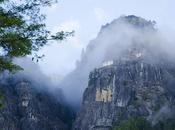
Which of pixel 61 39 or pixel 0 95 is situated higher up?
pixel 61 39

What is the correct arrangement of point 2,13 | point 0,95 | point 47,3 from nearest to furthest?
1. point 2,13
2. point 47,3
3. point 0,95

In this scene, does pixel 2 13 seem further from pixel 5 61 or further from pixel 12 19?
pixel 5 61

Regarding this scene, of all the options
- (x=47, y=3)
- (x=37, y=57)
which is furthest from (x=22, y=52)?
(x=47, y=3)

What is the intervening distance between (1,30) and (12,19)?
0.73m

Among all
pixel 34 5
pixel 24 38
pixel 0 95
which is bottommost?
pixel 0 95

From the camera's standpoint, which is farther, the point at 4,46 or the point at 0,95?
the point at 0,95

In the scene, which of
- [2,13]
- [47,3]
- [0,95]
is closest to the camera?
[2,13]

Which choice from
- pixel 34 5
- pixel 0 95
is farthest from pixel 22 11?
pixel 0 95

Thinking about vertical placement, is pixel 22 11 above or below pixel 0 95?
above

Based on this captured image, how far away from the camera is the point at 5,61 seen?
89.2 feet

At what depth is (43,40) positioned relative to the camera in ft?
88.8

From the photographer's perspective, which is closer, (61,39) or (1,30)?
(1,30)

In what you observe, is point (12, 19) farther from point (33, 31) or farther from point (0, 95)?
point (0, 95)

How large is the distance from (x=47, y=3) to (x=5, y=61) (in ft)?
11.5
